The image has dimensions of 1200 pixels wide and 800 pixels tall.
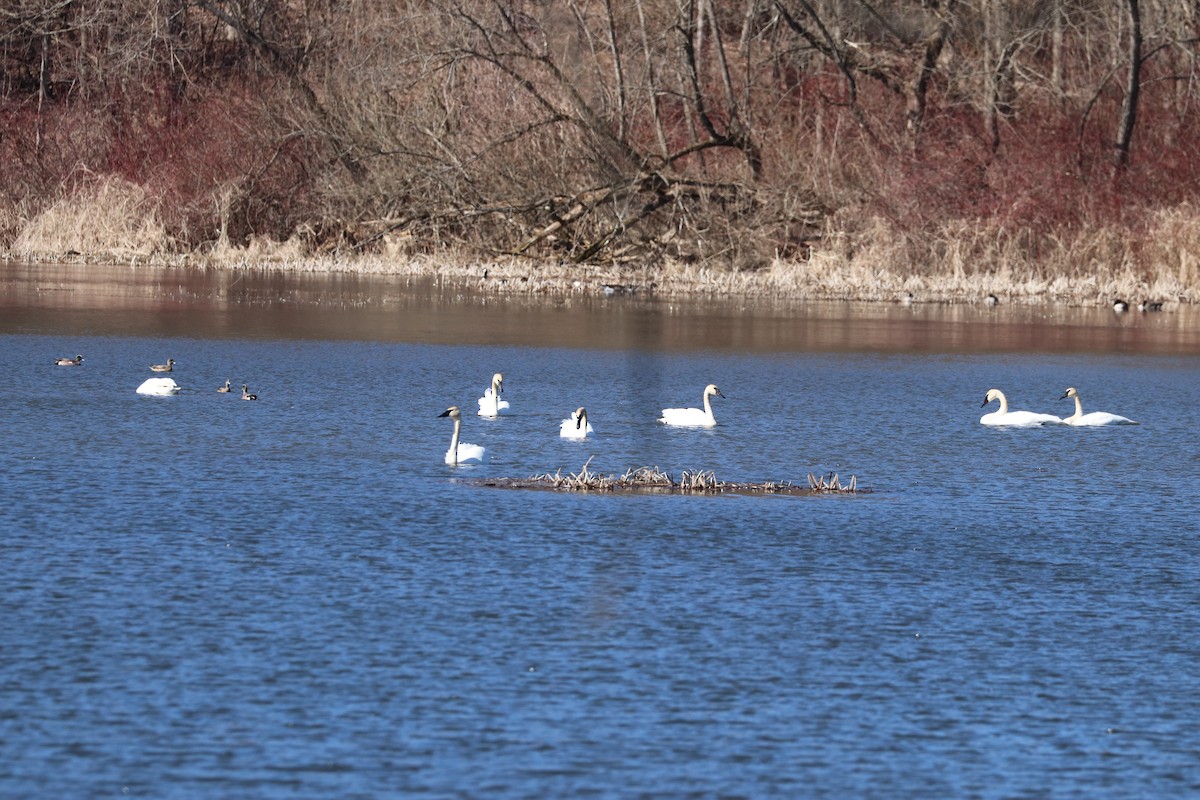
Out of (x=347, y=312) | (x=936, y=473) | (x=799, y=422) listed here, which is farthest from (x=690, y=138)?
(x=936, y=473)

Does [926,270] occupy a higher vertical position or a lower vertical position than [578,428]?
higher

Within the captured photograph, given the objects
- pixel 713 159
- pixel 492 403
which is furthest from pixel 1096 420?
pixel 713 159

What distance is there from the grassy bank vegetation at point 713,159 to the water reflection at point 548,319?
2.82m

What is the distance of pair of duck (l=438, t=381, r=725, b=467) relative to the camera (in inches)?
522

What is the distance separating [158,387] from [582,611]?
888cm

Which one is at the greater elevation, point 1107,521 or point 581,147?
point 581,147

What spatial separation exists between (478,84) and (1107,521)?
2890 centimetres

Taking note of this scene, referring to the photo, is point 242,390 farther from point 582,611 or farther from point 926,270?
point 926,270

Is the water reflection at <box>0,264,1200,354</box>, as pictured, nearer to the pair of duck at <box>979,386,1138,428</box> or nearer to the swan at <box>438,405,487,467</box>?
the pair of duck at <box>979,386,1138,428</box>

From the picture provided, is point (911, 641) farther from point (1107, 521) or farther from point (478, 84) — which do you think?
point (478, 84)

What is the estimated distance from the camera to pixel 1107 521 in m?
11.8

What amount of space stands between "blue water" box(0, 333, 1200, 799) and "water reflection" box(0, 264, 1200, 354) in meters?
7.46


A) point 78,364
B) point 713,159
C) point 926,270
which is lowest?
point 78,364

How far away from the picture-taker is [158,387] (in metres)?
16.9
